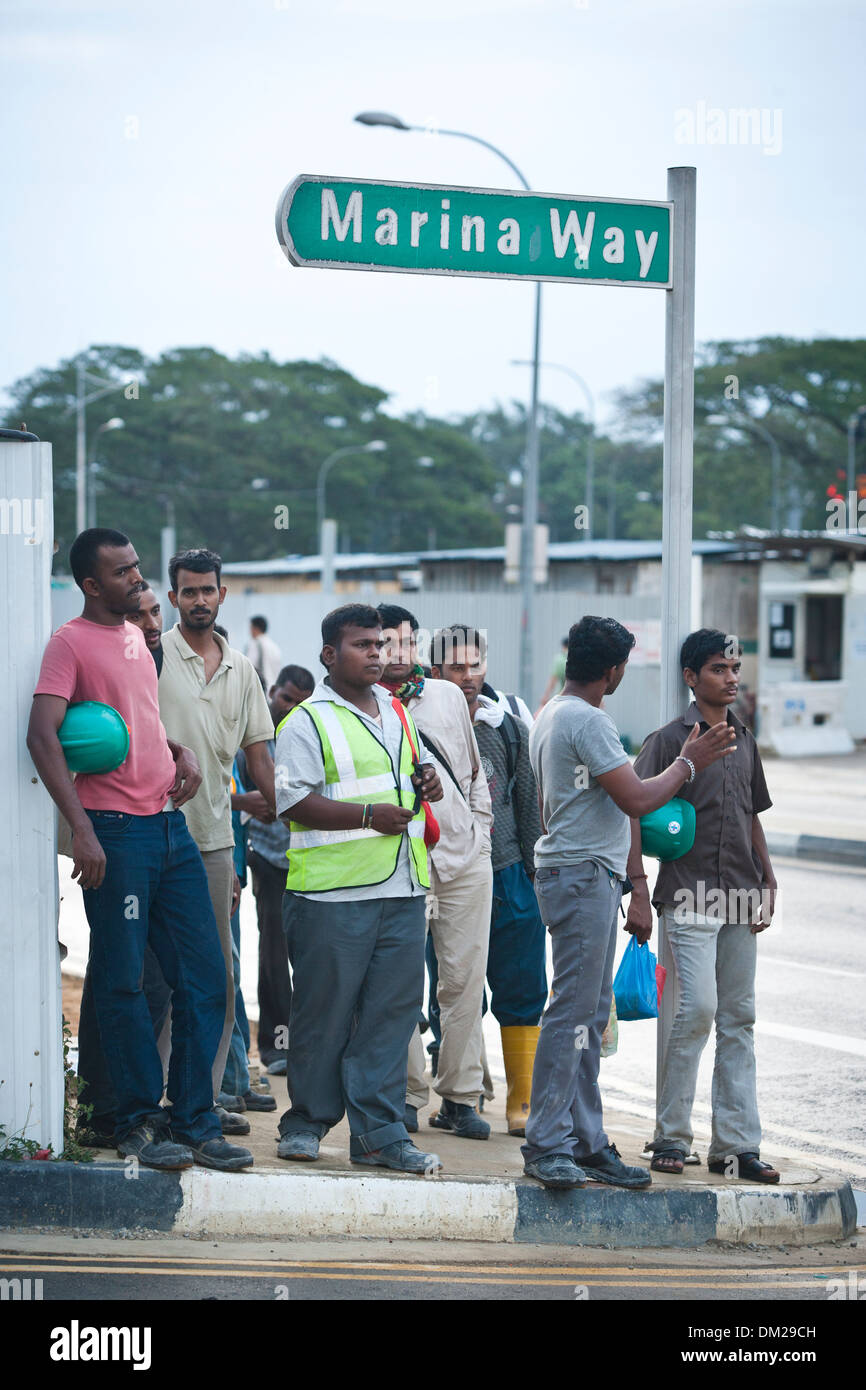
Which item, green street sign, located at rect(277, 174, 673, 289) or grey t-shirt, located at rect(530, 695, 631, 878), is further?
green street sign, located at rect(277, 174, 673, 289)

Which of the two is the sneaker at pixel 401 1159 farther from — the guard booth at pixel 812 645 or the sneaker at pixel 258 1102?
the guard booth at pixel 812 645

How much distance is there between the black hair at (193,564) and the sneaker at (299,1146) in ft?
6.66

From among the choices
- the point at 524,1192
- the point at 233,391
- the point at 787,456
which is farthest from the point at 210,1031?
the point at 233,391

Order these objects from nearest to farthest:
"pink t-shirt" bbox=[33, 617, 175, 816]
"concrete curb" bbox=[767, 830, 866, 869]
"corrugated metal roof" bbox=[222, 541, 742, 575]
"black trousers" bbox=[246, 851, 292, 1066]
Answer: "pink t-shirt" bbox=[33, 617, 175, 816] → "black trousers" bbox=[246, 851, 292, 1066] → "concrete curb" bbox=[767, 830, 866, 869] → "corrugated metal roof" bbox=[222, 541, 742, 575]

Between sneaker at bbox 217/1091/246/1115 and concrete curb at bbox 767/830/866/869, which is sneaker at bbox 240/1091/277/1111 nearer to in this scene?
sneaker at bbox 217/1091/246/1115

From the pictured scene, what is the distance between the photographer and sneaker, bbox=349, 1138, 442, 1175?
5.00 metres

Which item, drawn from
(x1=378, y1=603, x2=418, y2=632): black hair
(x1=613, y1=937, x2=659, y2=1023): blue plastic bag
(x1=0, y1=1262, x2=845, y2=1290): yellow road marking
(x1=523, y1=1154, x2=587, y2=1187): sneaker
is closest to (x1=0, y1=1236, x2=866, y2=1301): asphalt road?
(x1=0, y1=1262, x2=845, y2=1290): yellow road marking

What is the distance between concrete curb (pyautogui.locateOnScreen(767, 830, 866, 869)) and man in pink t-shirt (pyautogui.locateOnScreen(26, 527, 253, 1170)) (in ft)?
33.8

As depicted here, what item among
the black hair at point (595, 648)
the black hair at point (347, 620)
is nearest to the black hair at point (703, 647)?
the black hair at point (595, 648)

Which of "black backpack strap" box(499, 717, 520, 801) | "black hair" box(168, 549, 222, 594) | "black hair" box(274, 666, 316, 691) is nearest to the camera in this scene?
"black hair" box(168, 549, 222, 594)

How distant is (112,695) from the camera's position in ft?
16.0

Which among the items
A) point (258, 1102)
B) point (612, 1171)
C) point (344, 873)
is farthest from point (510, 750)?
point (612, 1171)

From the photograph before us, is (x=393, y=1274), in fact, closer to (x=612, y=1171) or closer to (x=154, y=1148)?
(x=154, y=1148)
